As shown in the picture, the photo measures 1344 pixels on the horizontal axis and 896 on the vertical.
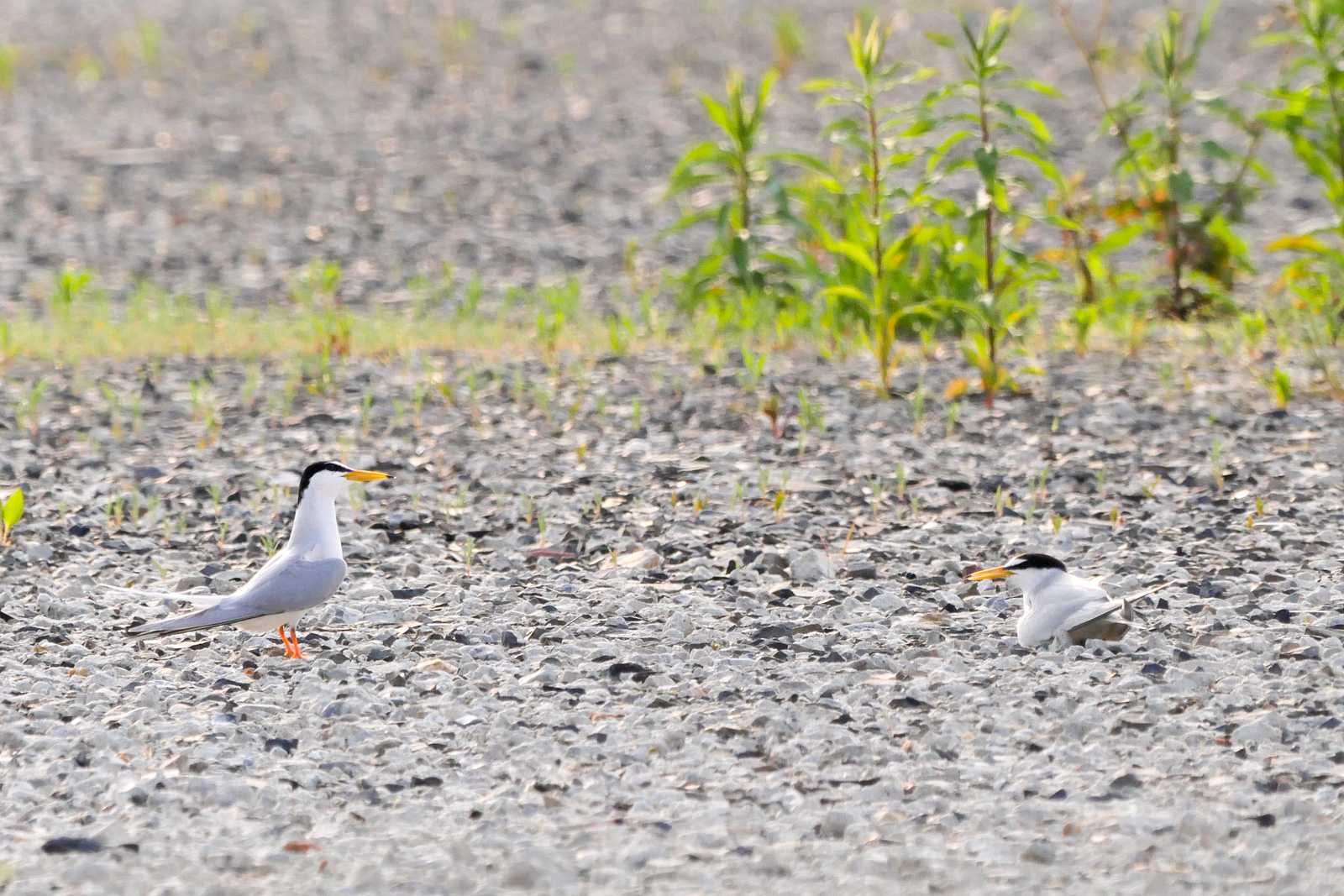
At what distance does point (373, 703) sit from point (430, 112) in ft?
37.1

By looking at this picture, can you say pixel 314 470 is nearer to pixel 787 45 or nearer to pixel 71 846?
pixel 71 846

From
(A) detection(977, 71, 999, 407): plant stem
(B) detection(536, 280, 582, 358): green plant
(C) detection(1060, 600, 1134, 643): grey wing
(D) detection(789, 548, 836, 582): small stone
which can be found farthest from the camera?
(B) detection(536, 280, 582, 358): green plant

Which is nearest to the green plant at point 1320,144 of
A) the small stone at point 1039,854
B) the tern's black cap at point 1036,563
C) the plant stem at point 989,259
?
the plant stem at point 989,259

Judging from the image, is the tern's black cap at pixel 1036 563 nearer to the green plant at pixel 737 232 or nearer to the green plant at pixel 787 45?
the green plant at pixel 737 232

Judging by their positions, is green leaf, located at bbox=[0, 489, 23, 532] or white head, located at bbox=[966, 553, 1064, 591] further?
green leaf, located at bbox=[0, 489, 23, 532]

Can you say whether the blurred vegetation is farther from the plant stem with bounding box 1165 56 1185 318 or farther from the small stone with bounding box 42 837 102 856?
the small stone with bounding box 42 837 102 856

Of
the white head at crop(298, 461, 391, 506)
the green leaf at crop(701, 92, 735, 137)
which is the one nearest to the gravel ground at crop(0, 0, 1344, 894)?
the white head at crop(298, 461, 391, 506)

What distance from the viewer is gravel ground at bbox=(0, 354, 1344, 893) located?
397cm

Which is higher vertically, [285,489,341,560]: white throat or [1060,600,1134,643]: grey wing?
[285,489,341,560]: white throat

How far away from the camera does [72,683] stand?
504 cm

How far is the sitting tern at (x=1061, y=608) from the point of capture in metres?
5.17

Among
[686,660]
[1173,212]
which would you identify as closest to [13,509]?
[686,660]

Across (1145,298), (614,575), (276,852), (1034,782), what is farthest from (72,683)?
(1145,298)

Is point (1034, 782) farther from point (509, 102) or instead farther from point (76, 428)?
point (509, 102)
